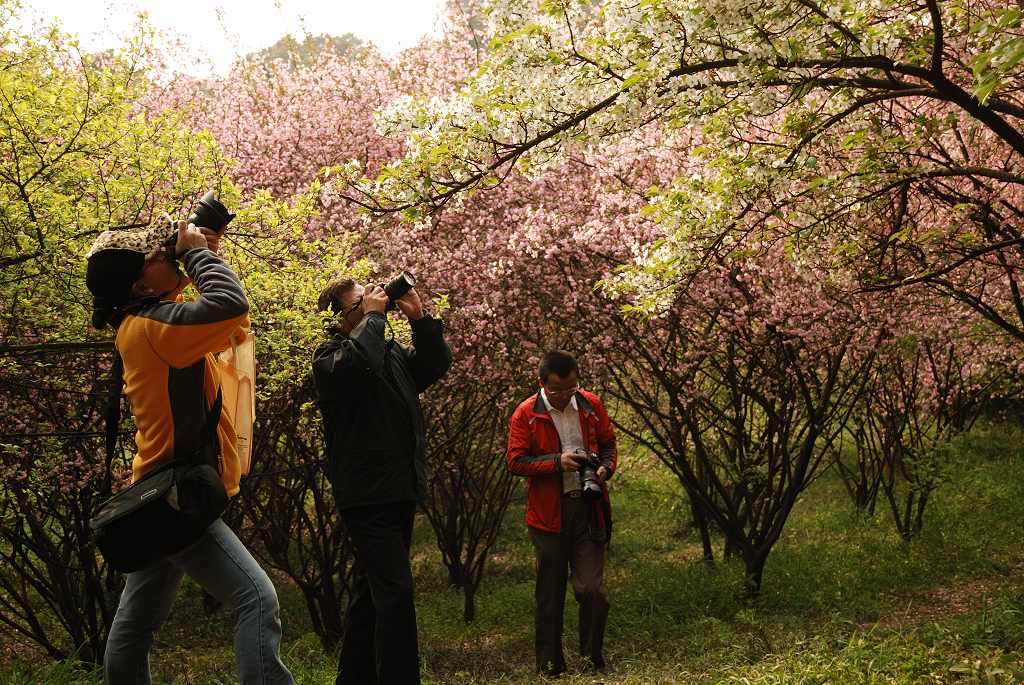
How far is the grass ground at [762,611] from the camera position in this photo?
15.4 ft

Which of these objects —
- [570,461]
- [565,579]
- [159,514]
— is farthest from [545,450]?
[159,514]

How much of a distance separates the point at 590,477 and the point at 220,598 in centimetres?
293

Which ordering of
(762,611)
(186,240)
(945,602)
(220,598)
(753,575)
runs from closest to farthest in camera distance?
(220,598) < (186,240) < (762,611) < (945,602) < (753,575)

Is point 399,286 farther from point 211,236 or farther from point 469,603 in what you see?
point 469,603

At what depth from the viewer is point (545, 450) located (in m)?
5.97

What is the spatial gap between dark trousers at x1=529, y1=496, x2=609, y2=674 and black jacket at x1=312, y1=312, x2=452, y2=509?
1.99m

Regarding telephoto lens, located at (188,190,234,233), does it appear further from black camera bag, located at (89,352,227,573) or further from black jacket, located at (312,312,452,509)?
black camera bag, located at (89,352,227,573)

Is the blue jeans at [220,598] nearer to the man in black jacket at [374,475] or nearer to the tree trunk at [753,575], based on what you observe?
the man in black jacket at [374,475]

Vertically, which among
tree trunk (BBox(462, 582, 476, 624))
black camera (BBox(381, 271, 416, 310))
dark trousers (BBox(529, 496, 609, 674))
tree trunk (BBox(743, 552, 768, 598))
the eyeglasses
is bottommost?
tree trunk (BBox(462, 582, 476, 624))

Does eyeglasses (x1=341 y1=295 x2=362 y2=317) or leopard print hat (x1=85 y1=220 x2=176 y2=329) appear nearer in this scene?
leopard print hat (x1=85 y1=220 x2=176 y2=329)

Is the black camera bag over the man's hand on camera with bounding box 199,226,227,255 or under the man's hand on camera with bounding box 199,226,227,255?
under

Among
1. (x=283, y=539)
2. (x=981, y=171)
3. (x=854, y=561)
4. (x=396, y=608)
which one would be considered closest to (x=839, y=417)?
(x=854, y=561)

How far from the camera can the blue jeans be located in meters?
3.09

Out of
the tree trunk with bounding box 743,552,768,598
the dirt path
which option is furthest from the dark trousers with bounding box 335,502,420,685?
the tree trunk with bounding box 743,552,768,598
